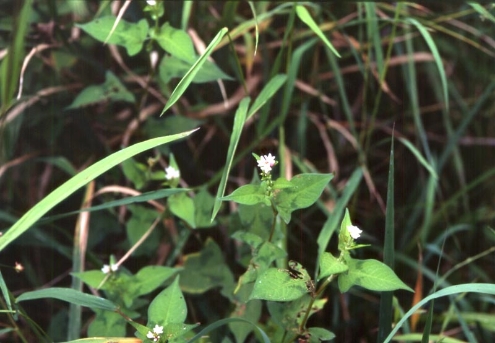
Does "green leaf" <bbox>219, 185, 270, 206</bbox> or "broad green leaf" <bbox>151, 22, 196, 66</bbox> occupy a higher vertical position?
"broad green leaf" <bbox>151, 22, 196, 66</bbox>

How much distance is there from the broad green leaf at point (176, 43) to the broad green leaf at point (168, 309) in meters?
0.43

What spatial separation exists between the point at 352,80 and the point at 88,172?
102 cm

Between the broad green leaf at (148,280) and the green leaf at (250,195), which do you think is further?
the broad green leaf at (148,280)

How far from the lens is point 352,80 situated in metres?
1.74

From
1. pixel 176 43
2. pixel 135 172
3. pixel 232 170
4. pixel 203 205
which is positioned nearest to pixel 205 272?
pixel 203 205

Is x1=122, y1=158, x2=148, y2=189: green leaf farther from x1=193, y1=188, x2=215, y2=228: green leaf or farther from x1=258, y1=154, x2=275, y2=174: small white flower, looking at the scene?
x1=258, y1=154, x2=275, y2=174: small white flower

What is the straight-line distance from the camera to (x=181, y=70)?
49.1 inches

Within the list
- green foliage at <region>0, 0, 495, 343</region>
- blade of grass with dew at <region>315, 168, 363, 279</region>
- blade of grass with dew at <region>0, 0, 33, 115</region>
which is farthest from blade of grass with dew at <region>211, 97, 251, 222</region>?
blade of grass with dew at <region>0, 0, 33, 115</region>

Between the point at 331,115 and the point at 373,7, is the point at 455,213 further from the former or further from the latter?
the point at 373,7

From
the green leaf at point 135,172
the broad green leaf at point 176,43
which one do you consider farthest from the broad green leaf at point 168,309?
the broad green leaf at point 176,43

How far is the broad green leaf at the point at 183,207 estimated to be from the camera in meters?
1.15

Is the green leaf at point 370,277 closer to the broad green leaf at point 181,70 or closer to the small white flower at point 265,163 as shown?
the small white flower at point 265,163

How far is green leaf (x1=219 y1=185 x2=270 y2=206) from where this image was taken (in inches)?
36.7

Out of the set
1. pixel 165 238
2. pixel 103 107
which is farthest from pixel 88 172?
pixel 103 107
